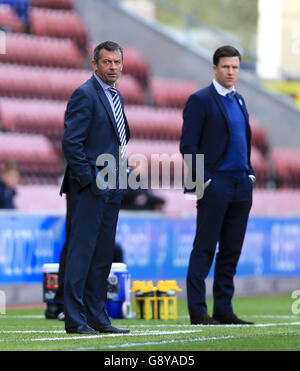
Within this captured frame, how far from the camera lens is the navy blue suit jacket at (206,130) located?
29.9 ft

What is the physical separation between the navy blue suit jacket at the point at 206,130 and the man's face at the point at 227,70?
5.9 inches

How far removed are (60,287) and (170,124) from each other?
11.7m

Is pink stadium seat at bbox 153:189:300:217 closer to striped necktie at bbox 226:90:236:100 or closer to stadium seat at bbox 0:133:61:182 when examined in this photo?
stadium seat at bbox 0:133:61:182

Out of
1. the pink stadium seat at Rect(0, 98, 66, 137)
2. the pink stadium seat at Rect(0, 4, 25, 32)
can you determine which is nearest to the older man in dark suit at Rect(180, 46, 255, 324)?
the pink stadium seat at Rect(0, 98, 66, 137)

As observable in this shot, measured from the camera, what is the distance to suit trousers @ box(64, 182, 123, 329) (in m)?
7.86

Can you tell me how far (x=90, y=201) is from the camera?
25.8ft

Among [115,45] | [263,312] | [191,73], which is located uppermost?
[191,73]

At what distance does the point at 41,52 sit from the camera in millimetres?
22422

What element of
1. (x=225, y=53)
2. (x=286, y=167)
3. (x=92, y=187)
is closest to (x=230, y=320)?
(x=92, y=187)

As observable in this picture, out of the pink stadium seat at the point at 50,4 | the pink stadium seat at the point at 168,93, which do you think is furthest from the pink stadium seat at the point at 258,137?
the pink stadium seat at the point at 50,4

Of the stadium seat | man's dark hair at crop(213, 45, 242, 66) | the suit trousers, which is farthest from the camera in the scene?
the stadium seat

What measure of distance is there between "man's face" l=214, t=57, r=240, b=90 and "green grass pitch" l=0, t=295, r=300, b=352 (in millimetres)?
1965
